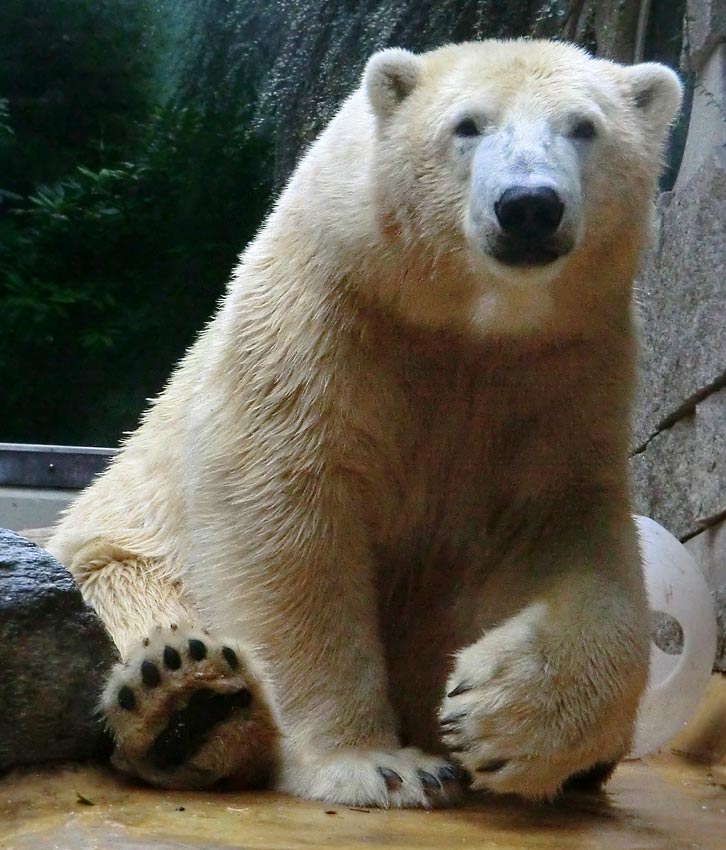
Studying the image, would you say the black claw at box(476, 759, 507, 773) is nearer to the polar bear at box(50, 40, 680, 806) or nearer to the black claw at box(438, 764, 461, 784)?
the polar bear at box(50, 40, 680, 806)

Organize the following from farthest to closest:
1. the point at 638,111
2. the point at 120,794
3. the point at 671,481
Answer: the point at 671,481 → the point at 638,111 → the point at 120,794

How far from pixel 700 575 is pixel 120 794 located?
213 centimetres

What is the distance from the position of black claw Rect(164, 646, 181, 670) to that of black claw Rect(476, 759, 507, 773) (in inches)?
23.0

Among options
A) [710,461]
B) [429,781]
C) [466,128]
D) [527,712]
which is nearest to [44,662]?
[429,781]

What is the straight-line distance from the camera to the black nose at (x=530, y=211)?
7.39 feet


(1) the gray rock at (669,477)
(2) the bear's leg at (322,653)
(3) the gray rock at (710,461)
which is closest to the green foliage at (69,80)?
(1) the gray rock at (669,477)

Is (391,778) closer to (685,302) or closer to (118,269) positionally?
(685,302)

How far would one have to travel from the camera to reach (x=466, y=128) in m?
2.51

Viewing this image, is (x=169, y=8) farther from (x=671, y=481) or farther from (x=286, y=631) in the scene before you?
(x=286, y=631)

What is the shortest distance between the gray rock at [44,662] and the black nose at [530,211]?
3.48 ft

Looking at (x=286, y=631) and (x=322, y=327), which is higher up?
(x=322, y=327)

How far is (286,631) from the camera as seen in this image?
2473 millimetres

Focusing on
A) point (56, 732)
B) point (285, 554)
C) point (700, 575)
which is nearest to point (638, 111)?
point (285, 554)

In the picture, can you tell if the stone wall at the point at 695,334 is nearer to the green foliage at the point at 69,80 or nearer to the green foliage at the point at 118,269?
the green foliage at the point at 118,269
